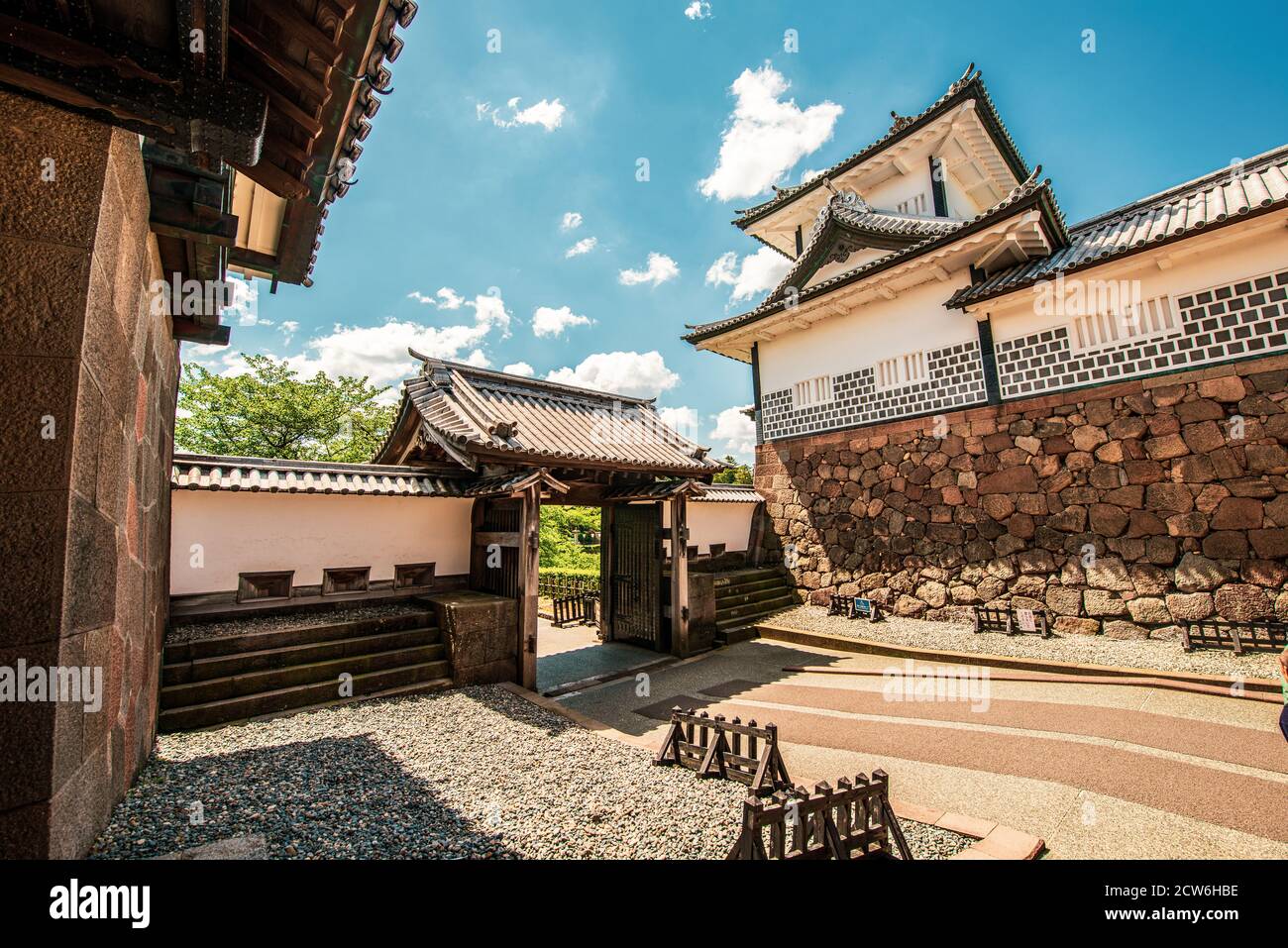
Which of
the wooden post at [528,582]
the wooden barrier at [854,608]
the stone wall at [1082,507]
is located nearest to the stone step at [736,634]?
the wooden barrier at [854,608]

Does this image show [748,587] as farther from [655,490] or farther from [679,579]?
[655,490]

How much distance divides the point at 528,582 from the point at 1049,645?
8667mm

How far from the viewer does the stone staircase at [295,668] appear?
18.0ft

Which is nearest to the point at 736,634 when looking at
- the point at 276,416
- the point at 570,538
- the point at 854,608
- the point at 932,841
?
the point at 854,608

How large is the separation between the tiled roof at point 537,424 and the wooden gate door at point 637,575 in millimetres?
1277

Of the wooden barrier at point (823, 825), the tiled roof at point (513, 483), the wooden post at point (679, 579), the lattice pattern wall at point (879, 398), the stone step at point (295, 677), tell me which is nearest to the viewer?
the wooden barrier at point (823, 825)

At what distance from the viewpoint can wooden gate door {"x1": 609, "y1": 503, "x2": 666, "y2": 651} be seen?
1017 centimetres

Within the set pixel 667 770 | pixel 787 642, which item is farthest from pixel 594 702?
pixel 787 642

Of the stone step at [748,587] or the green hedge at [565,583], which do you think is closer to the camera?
the stone step at [748,587]

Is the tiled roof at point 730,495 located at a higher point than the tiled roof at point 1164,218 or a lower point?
lower

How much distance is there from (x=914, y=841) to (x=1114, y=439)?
337 inches

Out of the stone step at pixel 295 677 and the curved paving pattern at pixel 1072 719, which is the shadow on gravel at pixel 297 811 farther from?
the curved paving pattern at pixel 1072 719

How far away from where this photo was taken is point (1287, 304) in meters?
7.38
